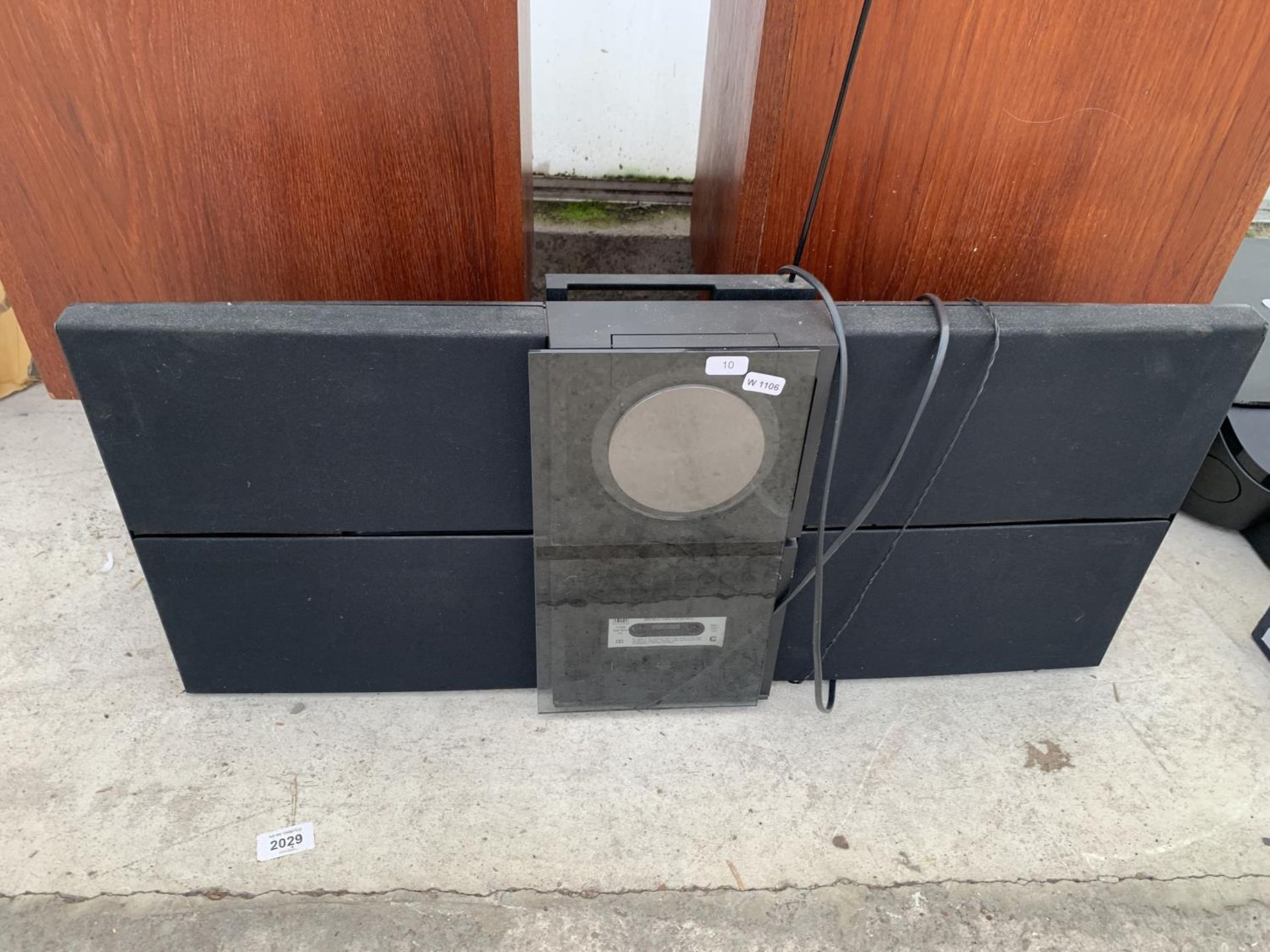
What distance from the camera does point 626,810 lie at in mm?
921

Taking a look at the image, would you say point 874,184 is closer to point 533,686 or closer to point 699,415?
point 699,415

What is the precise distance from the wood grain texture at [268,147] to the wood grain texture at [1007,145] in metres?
0.30

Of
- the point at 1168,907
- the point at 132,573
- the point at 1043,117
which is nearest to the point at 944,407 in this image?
the point at 1043,117

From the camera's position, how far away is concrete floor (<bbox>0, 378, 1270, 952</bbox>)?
828 millimetres

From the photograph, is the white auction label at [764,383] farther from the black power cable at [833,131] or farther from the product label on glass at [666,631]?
the product label on glass at [666,631]

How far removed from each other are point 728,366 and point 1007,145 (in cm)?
46

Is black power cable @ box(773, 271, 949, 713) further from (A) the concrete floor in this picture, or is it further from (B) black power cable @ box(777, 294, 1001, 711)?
(A) the concrete floor

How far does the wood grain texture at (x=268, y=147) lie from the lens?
90 cm

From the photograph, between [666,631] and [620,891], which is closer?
[620,891]

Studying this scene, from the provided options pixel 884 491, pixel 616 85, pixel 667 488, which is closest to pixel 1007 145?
pixel 884 491

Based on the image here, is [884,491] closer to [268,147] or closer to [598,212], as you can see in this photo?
[268,147]

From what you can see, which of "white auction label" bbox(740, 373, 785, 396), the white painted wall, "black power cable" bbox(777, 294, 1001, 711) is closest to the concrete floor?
"black power cable" bbox(777, 294, 1001, 711)

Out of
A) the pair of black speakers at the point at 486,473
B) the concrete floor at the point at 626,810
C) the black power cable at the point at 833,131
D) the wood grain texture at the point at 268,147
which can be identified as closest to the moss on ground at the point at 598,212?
the wood grain texture at the point at 268,147

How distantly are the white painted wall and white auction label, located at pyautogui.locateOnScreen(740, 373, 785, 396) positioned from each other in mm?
1053
